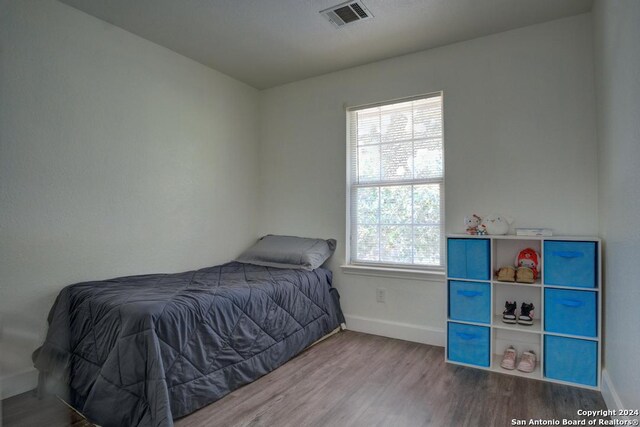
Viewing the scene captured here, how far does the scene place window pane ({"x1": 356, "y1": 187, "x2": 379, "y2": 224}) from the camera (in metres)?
3.32

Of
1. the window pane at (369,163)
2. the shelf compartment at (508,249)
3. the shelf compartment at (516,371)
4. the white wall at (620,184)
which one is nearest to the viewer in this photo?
the white wall at (620,184)

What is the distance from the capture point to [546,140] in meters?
2.60

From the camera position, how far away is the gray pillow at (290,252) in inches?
126

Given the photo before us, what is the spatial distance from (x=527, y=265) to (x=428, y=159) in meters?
1.09

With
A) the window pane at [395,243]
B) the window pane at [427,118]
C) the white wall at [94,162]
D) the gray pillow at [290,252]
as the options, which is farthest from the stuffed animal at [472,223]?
the white wall at [94,162]

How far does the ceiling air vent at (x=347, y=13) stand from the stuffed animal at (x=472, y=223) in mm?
1582

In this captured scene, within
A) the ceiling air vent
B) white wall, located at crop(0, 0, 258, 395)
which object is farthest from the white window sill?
the ceiling air vent

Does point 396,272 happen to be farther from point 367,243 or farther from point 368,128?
point 368,128

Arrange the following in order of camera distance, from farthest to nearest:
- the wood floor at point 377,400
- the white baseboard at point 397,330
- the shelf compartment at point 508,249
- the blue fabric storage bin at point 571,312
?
1. the white baseboard at point 397,330
2. the shelf compartment at point 508,249
3. the blue fabric storage bin at point 571,312
4. the wood floor at point 377,400

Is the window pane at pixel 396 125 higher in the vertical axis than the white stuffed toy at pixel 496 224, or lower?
higher

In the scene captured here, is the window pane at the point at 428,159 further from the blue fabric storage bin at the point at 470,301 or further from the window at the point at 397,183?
the blue fabric storage bin at the point at 470,301

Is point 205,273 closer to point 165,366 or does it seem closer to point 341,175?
point 165,366

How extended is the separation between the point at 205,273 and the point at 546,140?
107 inches

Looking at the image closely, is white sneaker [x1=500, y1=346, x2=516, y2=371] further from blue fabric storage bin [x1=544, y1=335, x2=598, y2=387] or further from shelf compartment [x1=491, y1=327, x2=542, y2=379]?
blue fabric storage bin [x1=544, y1=335, x2=598, y2=387]
